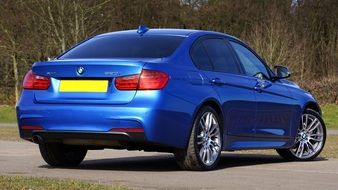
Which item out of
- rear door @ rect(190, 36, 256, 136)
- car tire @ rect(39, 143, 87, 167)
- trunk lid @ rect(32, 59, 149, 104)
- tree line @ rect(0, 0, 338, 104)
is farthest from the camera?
tree line @ rect(0, 0, 338, 104)

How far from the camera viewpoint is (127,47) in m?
8.66

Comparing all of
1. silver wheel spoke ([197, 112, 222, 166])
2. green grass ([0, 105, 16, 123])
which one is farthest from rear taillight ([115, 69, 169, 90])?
green grass ([0, 105, 16, 123])

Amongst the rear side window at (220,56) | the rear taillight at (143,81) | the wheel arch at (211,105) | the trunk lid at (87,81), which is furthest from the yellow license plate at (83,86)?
the rear side window at (220,56)

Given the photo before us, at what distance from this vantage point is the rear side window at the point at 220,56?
9.02 metres

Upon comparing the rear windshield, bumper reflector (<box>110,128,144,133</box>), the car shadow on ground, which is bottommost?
the car shadow on ground

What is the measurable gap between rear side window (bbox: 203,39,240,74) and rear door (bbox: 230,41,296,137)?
237 millimetres

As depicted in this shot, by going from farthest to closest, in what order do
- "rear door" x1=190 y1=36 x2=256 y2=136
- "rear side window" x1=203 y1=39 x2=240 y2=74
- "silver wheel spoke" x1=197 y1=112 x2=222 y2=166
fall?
"rear side window" x1=203 y1=39 x2=240 y2=74 < "rear door" x1=190 y1=36 x2=256 y2=136 < "silver wheel spoke" x1=197 y1=112 x2=222 y2=166

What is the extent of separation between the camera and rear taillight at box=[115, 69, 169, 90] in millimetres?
7820

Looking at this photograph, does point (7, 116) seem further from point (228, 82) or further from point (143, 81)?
point (143, 81)

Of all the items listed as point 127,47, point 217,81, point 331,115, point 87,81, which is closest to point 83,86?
point 87,81

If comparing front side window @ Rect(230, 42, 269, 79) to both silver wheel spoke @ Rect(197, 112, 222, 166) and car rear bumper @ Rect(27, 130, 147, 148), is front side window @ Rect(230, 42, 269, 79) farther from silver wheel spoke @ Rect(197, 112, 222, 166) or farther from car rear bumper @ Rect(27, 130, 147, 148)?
car rear bumper @ Rect(27, 130, 147, 148)

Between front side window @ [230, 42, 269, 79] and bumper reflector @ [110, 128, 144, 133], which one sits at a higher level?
front side window @ [230, 42, 269, 79]

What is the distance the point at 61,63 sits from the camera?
8.23 m

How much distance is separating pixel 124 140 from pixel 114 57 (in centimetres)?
104
